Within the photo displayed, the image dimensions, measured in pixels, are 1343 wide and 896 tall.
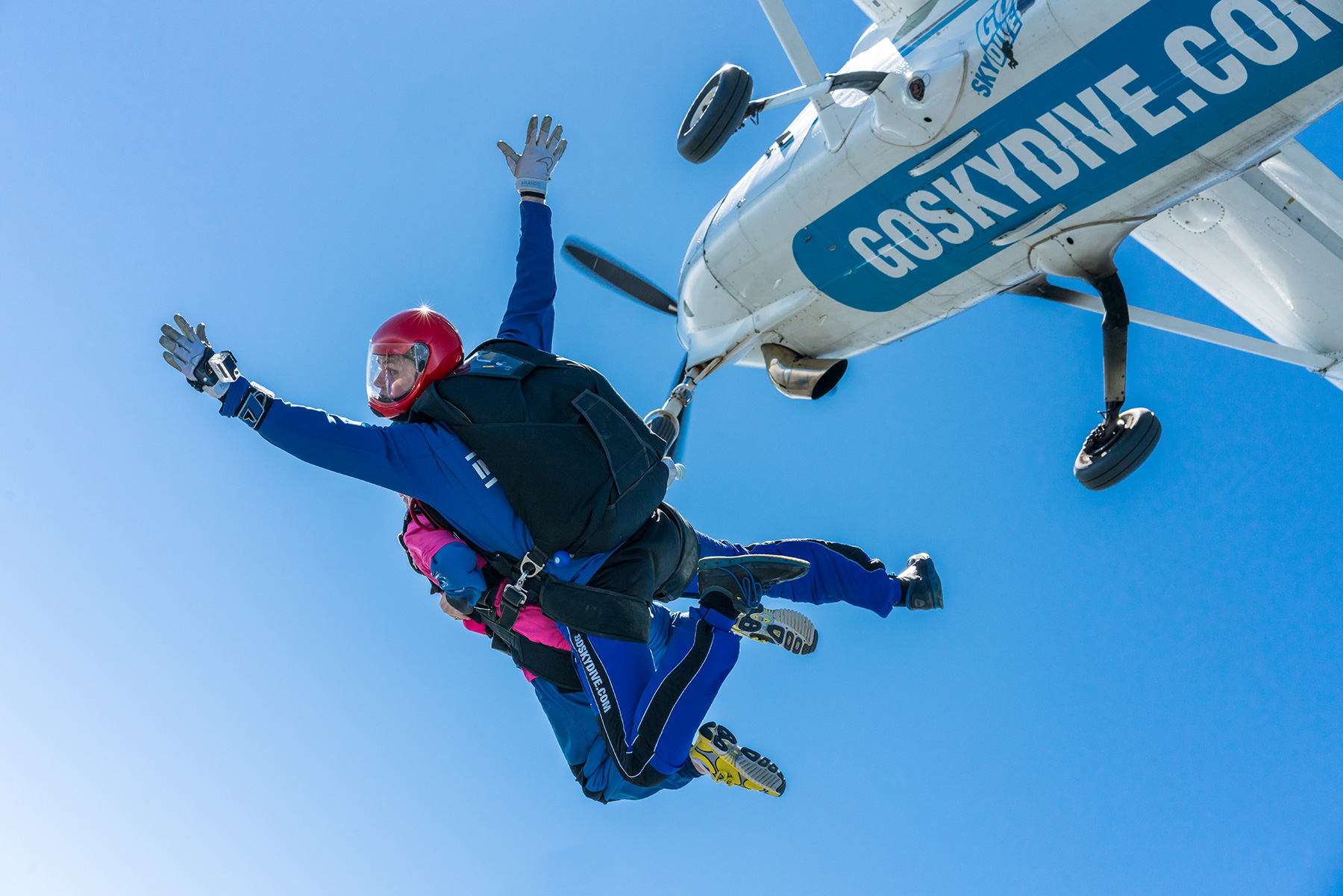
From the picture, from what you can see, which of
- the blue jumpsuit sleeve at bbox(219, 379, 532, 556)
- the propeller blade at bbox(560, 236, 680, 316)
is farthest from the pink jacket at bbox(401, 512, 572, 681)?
the propeller blade at bbox(560, 236, 680, 316)

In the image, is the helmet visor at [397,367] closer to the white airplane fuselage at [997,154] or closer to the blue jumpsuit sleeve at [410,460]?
the blue jumpsuit sleeve at [410,460]

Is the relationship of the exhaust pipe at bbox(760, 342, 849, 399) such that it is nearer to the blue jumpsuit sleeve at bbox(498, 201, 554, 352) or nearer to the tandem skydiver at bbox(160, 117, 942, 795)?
the tandem skydiver at bbox(160, 117, 942, 795)

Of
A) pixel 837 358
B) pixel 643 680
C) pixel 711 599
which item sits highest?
pixel 837 358

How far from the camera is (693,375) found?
538 inches

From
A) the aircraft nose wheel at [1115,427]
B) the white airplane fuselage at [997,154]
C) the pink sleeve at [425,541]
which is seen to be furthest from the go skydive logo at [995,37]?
the pink sleeve at [425,541]

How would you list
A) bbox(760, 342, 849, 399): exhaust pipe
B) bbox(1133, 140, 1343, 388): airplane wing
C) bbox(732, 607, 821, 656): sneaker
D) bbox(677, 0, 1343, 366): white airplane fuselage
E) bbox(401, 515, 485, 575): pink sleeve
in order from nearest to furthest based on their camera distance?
1. bbox(401, 515, 485, 575): pink sleeve
2. bbox(732, 607, 821, 656): sneaker
3. bbox(677, 0, 1343, 366): white airplane fuselage
4. bbox(1133, 140, 1343, 388): airplane wing
5. bbox(760, 342, 849, 399): exhaust pipe

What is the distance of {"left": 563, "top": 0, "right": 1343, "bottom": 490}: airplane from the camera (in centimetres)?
850

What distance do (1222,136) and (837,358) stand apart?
19.0 ft

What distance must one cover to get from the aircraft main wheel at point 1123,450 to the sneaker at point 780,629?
15.5ft

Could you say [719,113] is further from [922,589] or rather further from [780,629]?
[780,629]

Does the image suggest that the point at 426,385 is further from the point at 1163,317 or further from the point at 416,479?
the point at 1163,317

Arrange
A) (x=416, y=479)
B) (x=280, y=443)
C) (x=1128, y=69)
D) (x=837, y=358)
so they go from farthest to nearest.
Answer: (x=837, y=358) → (x=1128, y=69) → (x=416, y=479) → (x=280, y=443)

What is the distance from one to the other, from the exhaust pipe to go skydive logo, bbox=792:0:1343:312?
2080 mm

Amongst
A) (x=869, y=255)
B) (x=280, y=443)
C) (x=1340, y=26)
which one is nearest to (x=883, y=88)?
(x=869, y=255)
